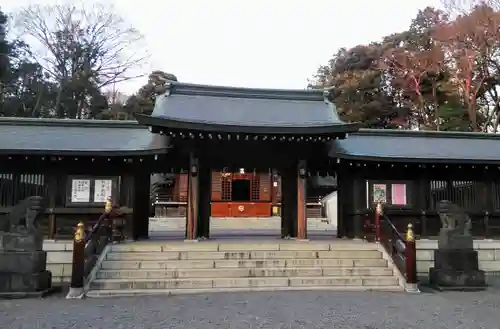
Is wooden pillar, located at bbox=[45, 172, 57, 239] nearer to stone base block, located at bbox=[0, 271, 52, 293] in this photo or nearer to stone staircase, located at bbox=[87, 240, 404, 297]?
stone staircase, located at bbox=[87, 240, 404, 297]

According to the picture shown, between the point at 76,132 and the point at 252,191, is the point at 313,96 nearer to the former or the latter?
A: the point at 76,132

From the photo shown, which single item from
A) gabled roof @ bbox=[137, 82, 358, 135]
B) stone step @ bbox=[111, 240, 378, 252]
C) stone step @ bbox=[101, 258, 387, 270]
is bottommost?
stone step @ bbox=[101, 258, 387, 270]

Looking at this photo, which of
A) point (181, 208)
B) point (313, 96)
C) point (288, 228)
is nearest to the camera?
point (288, 228)

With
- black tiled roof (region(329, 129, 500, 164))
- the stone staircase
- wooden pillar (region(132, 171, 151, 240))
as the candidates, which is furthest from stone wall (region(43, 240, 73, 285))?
black tiled roof (region(329, 129, 500, 164))

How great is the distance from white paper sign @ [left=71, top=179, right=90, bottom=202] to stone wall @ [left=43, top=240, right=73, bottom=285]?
6.48 ft

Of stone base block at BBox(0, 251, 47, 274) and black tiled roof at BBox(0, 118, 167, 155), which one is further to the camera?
black tiled roof at BBox(0, 118, 167, 155)

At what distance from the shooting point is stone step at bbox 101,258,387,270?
1026cm

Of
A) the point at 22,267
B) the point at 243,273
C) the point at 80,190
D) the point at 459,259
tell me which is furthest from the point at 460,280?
the point at 80,190

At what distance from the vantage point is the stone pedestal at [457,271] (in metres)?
9.87

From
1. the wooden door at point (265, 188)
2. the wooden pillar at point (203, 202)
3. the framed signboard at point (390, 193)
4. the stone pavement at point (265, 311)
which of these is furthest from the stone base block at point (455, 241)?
the wooden door at point (265, 188)

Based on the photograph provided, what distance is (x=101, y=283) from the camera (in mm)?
9352

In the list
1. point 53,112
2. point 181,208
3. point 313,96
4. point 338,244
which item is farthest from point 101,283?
point 53,112

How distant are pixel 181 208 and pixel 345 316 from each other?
25353 millimetres

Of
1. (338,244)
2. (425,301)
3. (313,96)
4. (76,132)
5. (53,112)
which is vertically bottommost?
(425,301)
